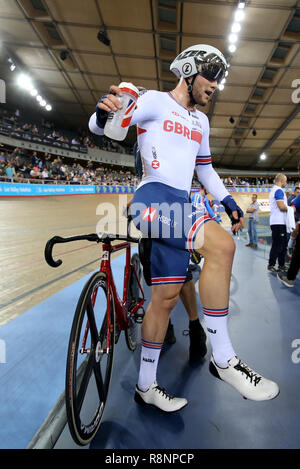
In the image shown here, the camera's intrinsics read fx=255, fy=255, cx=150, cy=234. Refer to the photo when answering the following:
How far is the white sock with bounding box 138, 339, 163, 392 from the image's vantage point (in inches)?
46.4

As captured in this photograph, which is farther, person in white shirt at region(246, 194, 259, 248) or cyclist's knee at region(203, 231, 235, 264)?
person in white shirt at region(246, 194, 259, 248)

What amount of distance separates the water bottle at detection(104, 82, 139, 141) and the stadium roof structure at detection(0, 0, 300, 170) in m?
9.82

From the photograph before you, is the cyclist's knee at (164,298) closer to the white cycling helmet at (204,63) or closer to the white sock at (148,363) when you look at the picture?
the white sock at (148,363)

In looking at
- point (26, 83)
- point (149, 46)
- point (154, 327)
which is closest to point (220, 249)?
point (154, 327)

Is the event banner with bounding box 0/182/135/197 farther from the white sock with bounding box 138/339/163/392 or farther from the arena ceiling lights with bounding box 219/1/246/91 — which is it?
the white sock with bounding box 138/339/163/392

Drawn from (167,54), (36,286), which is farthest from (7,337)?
(167,54)

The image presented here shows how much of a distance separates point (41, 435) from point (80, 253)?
3.11 m

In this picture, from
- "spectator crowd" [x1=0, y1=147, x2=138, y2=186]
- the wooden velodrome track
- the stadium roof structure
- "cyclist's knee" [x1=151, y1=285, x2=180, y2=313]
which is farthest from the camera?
"spectator crowd" [x1=0, y1=147, x2=138, y2=186]

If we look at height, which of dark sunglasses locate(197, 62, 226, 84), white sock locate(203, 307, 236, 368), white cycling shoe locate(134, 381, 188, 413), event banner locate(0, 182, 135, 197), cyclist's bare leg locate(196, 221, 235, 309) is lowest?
white cycling shoe locate(134, 381, 188, 413)

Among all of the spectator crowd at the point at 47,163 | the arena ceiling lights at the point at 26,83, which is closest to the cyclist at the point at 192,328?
the spectator crowd at the point at 47,163

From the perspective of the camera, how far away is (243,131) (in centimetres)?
2069

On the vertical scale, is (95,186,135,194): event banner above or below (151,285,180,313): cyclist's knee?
above

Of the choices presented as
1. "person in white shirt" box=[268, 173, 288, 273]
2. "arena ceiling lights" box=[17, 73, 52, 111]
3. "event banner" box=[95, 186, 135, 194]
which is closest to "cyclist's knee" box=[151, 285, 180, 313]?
"person in white shirt" box=[268, 173, 288, 273]

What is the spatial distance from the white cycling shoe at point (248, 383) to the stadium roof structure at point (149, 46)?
10407 mm
